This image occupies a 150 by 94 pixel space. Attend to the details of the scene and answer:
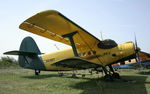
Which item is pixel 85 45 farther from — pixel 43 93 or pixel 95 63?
pixel 43 93

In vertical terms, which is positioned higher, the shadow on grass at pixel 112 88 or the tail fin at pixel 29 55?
the tail fin at pixel 29 55

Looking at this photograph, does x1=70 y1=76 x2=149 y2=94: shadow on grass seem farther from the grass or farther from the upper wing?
the upper wing

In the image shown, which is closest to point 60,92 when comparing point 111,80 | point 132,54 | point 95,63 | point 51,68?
point 95,63

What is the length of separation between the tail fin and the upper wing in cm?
416

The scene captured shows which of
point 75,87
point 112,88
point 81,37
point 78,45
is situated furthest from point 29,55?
point 112,88

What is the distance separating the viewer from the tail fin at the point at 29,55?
48.3 ft

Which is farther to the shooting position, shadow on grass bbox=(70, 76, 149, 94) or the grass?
the grass

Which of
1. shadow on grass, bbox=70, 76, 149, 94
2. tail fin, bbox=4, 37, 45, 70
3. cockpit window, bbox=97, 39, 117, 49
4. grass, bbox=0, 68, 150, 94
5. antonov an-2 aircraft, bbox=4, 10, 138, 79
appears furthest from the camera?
tail fin, bbox=4, 37, 45, 70

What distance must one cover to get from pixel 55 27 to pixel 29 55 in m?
7.29

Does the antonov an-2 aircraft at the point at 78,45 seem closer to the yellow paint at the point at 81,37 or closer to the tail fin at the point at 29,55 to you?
the yellow paint at the point at 81,37

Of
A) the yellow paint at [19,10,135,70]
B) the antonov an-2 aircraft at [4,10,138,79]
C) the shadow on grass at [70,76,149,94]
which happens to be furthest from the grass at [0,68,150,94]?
the yellow paint at [19,10,135,70]

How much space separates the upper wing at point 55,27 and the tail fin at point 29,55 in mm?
4161

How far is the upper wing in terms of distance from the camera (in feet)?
23.8

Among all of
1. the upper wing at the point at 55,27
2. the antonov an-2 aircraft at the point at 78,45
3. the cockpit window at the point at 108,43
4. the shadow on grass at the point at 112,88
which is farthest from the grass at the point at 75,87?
the upper wing at the point at 55,27
